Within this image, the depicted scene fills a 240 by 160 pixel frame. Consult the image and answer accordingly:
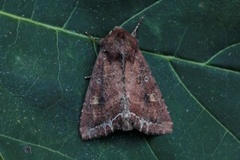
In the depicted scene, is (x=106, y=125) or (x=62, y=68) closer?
(x=62, y=68)

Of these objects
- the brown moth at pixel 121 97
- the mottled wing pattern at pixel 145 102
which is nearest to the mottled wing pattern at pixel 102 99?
the brown moth at pixel 121 97

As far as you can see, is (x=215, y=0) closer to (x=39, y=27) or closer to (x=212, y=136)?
(x=212, y=136)

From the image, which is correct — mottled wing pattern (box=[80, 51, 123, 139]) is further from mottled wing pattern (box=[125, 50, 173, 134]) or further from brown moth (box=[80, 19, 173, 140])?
mottled wing pattern (box=[125, 50, 173, 134])

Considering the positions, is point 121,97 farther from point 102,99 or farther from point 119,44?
point 119,44

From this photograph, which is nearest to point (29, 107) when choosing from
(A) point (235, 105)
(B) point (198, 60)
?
(B) point (198, 60)

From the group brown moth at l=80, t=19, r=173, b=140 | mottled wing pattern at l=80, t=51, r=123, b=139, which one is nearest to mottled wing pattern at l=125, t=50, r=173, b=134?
brown moth at l=80, t=19, r=173, b=140

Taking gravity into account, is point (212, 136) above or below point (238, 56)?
below
